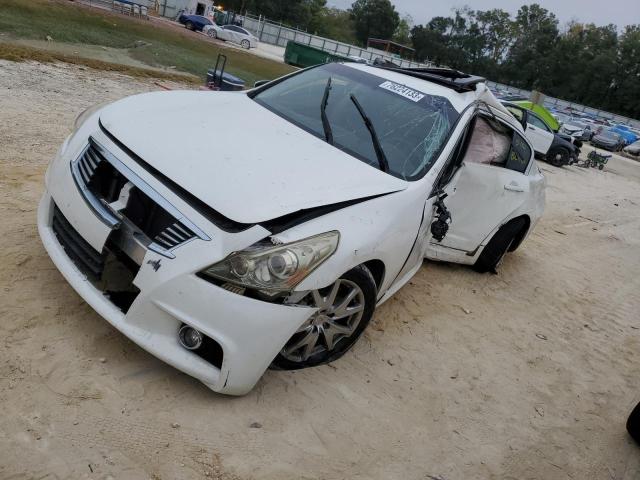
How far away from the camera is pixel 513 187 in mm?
5176

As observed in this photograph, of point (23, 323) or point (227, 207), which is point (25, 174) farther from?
point (227, 207)

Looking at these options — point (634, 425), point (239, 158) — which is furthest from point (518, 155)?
point (239, 158)

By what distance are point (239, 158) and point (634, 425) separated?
3104mm

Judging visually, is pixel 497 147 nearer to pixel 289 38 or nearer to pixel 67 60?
pixel 67 60

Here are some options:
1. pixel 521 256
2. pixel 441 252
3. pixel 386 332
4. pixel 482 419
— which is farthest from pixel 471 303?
pixel 521 256

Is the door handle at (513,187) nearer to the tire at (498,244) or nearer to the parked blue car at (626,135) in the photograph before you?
the tire at (498,244)

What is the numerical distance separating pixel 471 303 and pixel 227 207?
3.15 m

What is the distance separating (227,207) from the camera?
2594 millimetres

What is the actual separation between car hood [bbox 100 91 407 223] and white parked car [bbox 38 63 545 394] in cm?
1

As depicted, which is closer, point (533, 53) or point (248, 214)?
point (248, 214)

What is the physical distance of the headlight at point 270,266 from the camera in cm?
253

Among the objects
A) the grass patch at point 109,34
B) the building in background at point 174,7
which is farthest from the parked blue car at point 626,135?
the building in background at point 174,7

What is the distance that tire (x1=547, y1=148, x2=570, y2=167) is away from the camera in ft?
62.2

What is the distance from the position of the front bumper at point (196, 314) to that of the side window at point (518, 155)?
3.30 meters
